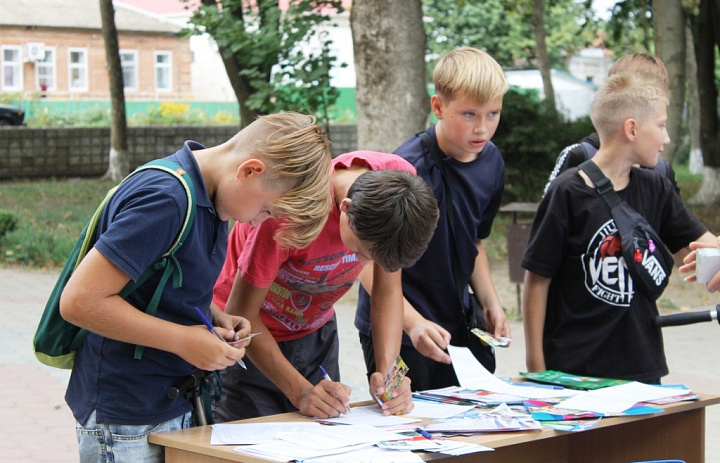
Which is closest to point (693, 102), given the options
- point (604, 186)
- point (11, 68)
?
point (604, 186)

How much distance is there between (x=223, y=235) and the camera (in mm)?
2562

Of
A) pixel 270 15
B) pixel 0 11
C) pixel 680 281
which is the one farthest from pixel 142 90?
pixel 680 281

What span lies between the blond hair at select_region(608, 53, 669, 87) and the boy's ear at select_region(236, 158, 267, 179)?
2104 mm

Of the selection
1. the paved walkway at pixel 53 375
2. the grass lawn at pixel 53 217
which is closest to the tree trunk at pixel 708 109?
the grass lawn at pixel 53 217

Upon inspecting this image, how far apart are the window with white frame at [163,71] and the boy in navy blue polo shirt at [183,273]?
35.7m

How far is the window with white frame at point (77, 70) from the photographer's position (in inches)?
1369

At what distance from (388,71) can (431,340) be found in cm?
578

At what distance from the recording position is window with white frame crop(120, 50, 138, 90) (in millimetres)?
36281

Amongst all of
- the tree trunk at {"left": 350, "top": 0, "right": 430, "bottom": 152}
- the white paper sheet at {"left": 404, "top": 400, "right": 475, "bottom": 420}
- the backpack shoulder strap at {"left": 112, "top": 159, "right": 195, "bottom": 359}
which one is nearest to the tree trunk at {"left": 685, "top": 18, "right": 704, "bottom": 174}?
the tree trunk at {"left": 350, "top": 0, "right": 430, "bottom": 152}

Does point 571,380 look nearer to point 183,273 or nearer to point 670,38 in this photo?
point 183,273

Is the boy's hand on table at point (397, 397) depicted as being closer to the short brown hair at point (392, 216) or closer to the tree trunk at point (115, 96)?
the short brown hair at point (392, 216)

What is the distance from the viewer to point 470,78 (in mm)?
3340

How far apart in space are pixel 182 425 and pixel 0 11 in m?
33.9

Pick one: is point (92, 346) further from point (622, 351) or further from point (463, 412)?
point (622, 351)
